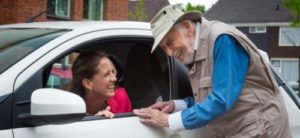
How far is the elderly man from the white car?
0.32m

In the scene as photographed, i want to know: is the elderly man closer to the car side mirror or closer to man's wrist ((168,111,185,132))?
man's wrist ((168,111,185,132))

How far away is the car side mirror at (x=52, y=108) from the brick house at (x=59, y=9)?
1246 centimetres

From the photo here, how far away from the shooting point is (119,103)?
3.64m

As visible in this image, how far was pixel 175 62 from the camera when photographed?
366cm

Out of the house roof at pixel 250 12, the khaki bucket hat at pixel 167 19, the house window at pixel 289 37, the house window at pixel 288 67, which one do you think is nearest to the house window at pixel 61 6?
the khaki bucket hat at pixel 167 19

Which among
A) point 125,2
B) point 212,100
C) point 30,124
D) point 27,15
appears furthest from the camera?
point 125,2

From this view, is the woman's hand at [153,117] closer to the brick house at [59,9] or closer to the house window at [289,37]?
the brick house at [59,9]

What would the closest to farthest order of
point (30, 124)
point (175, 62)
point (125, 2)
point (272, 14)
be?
point (30, 124) → point (175, 62) → point (125, 2) → point (272, 14)

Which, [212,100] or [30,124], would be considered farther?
[212,100]

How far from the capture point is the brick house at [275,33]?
43.8m

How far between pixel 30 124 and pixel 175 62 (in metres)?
1.18

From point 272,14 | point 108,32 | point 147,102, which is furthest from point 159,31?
point 272,14

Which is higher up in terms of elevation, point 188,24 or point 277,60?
point 188,24

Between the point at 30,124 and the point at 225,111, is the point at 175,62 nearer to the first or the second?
the point at 225,111
